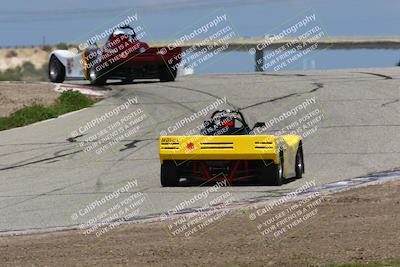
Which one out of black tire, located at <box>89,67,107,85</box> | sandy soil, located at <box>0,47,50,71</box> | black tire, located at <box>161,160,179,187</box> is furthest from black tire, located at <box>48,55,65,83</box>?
sandy soil, located at <box>0,47,50,71</box>

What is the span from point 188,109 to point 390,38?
1302 inches

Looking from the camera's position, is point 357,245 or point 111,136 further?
point 111,136

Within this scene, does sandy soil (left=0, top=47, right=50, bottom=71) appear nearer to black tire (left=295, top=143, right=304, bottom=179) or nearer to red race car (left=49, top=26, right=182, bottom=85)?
red race car (left=49, top=26, right=182, bottom=85)

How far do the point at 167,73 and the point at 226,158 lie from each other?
1608cm

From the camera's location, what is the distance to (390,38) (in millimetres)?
54219

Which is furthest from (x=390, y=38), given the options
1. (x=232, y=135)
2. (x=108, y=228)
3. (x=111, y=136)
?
(x=108, y=228)

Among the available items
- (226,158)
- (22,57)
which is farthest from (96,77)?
(22,57)

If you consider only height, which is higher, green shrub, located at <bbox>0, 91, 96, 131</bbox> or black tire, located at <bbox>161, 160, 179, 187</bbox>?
black tire, located at <bbox>161, 160, 179, 187</bbox>

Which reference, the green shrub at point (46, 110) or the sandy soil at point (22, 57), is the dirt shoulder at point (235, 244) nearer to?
the green shrub at point (46, 110)

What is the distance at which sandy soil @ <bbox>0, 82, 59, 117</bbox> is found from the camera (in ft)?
83.1

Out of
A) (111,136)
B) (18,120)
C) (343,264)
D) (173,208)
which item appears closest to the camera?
(343,264)

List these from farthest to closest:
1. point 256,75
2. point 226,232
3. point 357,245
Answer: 1. point 256,75
2. point 226,232
3. point 357,245

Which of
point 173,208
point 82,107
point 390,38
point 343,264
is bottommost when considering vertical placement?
point 390,38

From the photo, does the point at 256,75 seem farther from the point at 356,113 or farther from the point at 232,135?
the point at 232,135
